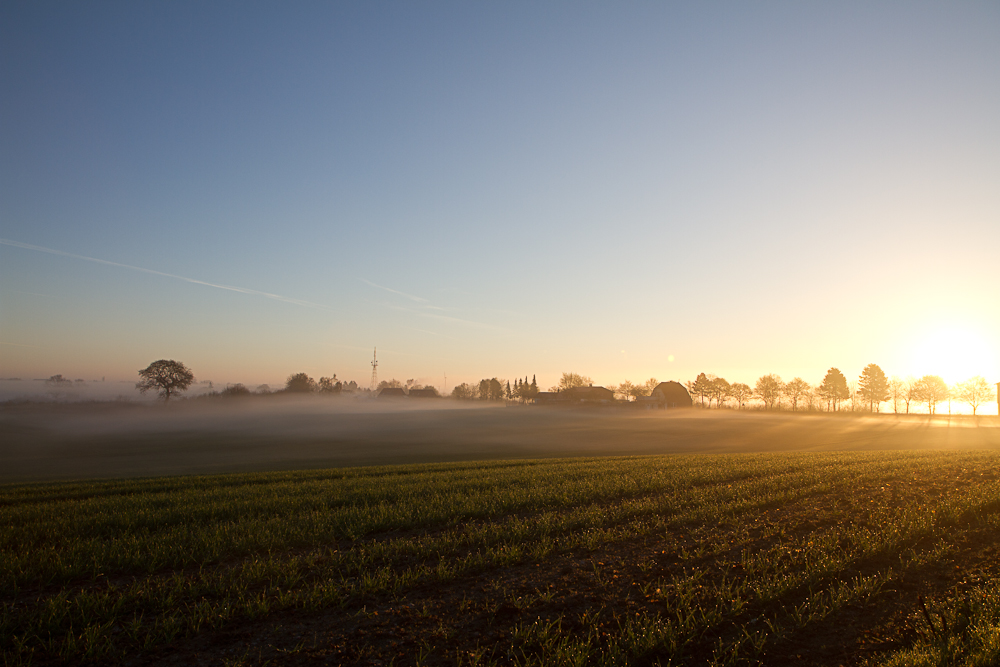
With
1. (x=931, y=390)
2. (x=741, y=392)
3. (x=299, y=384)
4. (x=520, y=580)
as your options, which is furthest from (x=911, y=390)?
(x=299, y=384)

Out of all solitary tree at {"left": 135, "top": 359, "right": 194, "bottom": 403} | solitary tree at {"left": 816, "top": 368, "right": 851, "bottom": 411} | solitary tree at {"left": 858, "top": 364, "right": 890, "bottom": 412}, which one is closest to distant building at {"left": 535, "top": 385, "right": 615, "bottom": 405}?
solitary tree at {"left": 816, "top": 368, "right": 851, "bottom": 411}

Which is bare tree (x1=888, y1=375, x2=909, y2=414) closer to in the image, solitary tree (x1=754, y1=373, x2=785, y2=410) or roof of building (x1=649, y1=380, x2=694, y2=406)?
solitary tree (x1=754, y1=373, x2=785, y2=410)

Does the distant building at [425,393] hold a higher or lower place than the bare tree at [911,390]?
lower

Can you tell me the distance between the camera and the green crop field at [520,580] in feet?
14.1

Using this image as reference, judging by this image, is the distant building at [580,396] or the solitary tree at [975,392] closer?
the solitary tree at [975,392]

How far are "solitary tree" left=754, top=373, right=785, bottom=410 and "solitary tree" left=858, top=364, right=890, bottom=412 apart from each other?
58.6ft

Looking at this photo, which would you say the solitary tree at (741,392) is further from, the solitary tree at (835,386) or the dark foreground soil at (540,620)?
the dark foreground soil at (540,620)

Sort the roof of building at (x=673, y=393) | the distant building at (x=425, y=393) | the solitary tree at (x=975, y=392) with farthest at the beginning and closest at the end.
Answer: the distant building at (x=425, y=393)
the roof of building at (x=673, y=393)
the solitary tree at (x=975, y=392)

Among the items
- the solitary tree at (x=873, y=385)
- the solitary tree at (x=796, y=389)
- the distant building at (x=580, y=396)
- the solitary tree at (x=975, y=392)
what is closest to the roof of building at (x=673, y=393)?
the distant building at (x=580, y=396)

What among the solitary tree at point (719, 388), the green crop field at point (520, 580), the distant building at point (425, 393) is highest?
the green crop field at point (520, 580)

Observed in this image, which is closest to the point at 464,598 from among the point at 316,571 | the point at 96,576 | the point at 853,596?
the point at 316,571

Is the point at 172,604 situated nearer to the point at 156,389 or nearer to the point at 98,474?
the point at 98,474

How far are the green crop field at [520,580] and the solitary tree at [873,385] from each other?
119 metres

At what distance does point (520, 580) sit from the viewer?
5.71 metres
